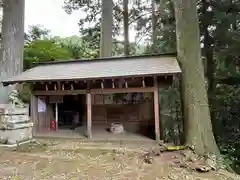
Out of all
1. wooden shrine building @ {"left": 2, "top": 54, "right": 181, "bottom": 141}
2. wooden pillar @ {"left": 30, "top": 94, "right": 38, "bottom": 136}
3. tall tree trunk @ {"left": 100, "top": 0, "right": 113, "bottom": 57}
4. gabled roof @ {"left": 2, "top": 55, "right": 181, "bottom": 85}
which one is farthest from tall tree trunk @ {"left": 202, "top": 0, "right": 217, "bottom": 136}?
wooden pillar @ {"left": 30, "top": 94, "right": 38, "bottom": 136}

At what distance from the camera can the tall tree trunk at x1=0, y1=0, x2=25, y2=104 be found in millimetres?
9297

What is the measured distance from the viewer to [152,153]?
6.13 metres

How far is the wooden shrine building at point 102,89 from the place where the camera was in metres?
7.47

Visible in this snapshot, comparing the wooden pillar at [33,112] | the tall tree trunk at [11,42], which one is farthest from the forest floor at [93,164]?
the tall tree trunk at [11,42]

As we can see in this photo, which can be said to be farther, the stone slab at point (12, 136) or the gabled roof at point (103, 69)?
the gabled roof at point (103, 69)

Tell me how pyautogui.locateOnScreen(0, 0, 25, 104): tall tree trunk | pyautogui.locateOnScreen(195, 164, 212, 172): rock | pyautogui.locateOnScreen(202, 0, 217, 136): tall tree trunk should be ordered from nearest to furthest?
pyautogui.locateOnScreen(195, 164, 212, 172): rock, pyautogui.locateOnScreen(0, 0, 25, 104): tall tree trunk, pyautogui.locateOnScreen(202, 0, 217, 136): tall tree trunk

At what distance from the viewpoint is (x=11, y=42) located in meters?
9.45

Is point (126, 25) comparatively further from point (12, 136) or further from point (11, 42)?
point (12, 136)

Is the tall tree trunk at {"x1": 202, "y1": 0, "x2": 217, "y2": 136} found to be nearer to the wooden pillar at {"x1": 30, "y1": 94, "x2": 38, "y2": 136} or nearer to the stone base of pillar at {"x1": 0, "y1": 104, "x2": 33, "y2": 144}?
the wooden pillar at {"x1": 30, "y1": 94, "x2": 38, "y2": 136}

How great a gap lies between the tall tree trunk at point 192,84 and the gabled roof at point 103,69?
0.44 m

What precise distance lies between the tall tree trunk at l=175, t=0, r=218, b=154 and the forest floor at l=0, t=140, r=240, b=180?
2.73 feet

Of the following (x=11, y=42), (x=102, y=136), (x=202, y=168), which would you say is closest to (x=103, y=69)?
(x=102, y=136)

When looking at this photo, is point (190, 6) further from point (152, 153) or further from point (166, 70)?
point (152, 153)

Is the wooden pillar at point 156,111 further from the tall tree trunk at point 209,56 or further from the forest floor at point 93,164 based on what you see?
the tall tree trunk at point 209,56
